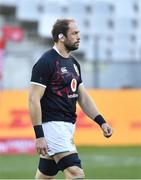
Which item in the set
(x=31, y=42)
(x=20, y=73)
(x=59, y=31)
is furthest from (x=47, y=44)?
(x=59, y=31)

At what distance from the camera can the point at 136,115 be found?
65.2 ft

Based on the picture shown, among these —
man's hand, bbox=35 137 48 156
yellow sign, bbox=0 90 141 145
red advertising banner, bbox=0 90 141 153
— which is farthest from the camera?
yellow sign, bbox=0 90 141 145

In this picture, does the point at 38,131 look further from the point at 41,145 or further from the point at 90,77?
the point at 90,77

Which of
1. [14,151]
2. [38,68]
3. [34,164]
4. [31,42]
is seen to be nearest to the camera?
[38,68]

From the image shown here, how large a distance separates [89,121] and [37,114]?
40.0 ft

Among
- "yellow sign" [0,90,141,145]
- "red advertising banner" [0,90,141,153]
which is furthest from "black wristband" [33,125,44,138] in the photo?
"yellow sign" [0,90,141,145]

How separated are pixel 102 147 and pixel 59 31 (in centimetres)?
1209

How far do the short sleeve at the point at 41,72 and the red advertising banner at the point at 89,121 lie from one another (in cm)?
1059

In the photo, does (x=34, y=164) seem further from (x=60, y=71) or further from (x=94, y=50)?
(x=94, y=50)

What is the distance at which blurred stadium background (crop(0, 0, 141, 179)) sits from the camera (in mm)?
16016

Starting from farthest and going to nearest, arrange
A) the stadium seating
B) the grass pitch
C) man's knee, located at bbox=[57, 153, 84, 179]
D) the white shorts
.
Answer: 1. the stadium seating
2. the grass pitch
3. the white shorts
4. man's knee, located at bbox=[57, 153, 84, 179]

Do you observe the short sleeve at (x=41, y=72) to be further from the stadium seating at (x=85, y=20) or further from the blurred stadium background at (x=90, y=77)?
the stadium seating at (x=85, y=20)

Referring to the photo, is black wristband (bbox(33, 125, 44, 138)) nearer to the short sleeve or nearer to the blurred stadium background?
the short sleeve

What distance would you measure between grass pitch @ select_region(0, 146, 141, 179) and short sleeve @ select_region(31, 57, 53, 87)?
17.2 feet
